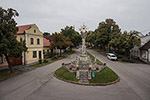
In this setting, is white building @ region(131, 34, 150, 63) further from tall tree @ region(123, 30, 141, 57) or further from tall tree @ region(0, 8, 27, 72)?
tall tree @ region(0, 8, 27, 72)

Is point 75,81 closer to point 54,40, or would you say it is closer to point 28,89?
point 28,89

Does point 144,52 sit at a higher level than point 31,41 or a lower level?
lower

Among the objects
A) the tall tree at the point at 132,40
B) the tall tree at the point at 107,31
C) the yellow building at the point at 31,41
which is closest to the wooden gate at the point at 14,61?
the yellow building at the point at 31,41

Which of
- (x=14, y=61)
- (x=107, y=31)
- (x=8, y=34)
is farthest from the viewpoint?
(x=107, y=31)

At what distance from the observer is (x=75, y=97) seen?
7.34m

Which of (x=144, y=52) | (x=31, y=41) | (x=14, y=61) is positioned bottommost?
(x=14, y=61)

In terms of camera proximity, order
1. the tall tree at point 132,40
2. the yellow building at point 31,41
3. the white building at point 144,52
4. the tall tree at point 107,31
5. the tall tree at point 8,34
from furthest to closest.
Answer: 1. the tall tree at point 107,31
2. the white building at point 144,52
3. the tall tree at point 132,40
4. the yellow building at point 31,41
5. the tall tree at point 8,34

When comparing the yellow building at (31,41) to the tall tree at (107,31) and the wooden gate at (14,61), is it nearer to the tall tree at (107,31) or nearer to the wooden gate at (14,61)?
the wooden gate at (14,61)

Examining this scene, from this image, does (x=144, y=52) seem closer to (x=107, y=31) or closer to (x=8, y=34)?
(x=107, y=31)

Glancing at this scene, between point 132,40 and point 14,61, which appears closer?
point 14,61

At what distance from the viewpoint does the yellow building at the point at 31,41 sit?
18.7 m

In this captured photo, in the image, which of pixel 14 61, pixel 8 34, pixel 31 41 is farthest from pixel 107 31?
pixel 8 34

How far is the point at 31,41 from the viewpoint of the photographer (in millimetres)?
20000

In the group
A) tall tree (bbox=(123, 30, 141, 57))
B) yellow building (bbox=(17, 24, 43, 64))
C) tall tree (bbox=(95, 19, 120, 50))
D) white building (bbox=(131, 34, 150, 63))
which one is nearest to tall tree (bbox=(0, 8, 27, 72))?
yellow building (bbox=(17, 24, 43, 64))
